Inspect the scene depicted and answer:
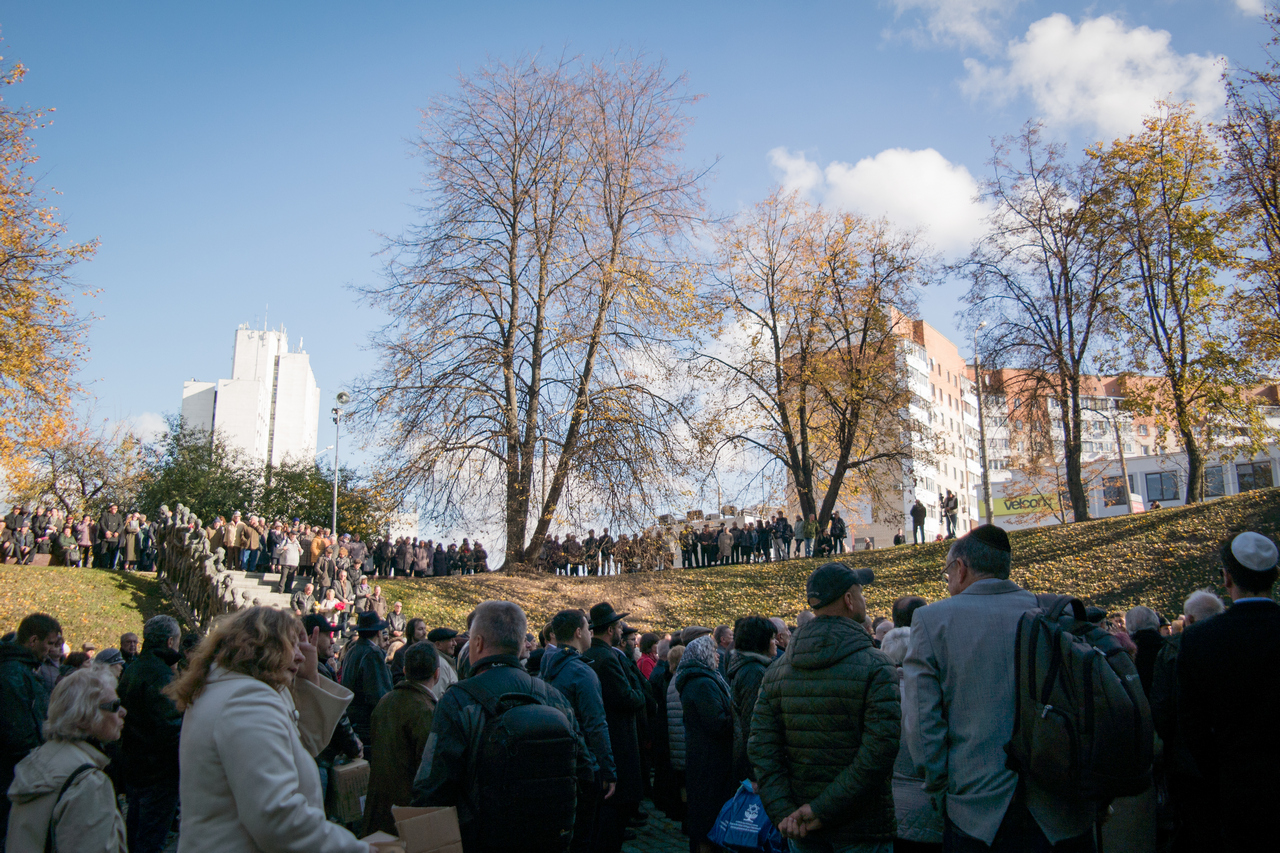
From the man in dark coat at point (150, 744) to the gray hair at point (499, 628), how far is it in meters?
3.16

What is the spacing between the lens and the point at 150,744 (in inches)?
224

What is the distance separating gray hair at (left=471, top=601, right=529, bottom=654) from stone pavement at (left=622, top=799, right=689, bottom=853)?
15.7 feet

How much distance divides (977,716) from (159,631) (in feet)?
18.4

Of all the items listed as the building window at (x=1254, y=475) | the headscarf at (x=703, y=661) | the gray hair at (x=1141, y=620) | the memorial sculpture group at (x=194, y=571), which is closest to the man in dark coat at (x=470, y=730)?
the headscarf at (x=703, y=661)

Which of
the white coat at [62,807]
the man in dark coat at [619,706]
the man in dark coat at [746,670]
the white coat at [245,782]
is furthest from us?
the man in dark coat at [619,706]

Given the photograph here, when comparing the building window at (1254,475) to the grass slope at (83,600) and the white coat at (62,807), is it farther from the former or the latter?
the white coat at (62,807)

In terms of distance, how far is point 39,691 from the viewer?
18.5 ft

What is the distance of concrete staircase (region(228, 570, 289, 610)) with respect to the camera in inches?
830

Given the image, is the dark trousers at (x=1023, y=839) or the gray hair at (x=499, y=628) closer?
the dark trousers at (x=1023, y=839)

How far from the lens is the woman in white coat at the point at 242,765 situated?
8.27 feet

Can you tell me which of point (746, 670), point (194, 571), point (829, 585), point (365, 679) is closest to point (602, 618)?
point (746, 670)

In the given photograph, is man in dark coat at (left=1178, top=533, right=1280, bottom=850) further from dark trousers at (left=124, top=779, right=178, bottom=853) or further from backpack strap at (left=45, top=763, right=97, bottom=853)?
dark trousers at (left=124, top=779, right=178, bottom=853)


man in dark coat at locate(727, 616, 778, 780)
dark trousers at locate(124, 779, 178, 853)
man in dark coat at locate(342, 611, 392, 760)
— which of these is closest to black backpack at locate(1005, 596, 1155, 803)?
man in dark coat at locate(727, 616, 778, 780)

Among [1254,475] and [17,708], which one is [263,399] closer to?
[1254,475]
